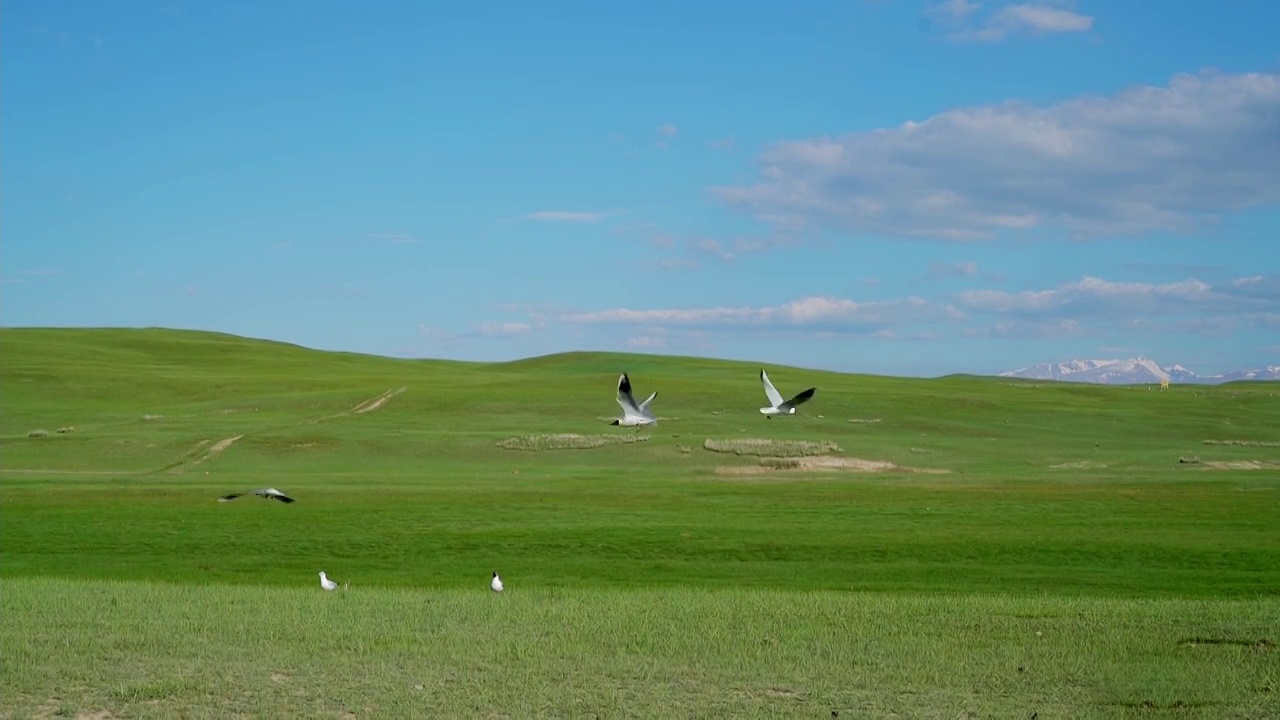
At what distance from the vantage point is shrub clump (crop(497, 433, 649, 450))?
53.8m

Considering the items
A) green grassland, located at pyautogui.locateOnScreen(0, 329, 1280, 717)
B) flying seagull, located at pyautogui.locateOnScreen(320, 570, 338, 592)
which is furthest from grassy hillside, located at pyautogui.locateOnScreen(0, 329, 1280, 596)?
flying seagull, located at pyautogui.locateOnScreen(320, 570, 338, 592)

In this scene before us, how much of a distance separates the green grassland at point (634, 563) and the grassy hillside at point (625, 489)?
19 centimetres

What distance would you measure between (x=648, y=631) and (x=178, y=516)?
20869 millimetres

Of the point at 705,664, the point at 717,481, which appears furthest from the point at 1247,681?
the point at 717,481

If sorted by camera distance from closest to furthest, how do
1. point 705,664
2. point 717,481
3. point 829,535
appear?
point 705,664, point 829,535, point 717,481

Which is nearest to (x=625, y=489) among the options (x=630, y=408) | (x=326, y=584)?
(x=630, y=408)

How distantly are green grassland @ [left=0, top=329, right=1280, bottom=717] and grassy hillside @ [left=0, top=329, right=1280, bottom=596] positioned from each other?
0.62ft

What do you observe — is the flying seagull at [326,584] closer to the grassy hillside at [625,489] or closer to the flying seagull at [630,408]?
the grassy hillside at [625,489]

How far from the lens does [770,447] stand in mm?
52219

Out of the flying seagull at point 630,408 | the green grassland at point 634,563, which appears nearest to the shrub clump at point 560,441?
the green grassland at point 634,563

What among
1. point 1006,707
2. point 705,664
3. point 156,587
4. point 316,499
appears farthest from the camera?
point 316,499

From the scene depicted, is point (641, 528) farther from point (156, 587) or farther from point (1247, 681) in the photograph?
point (1247, 681)

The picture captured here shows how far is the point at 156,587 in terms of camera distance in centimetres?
1938

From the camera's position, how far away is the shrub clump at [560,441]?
177ft
